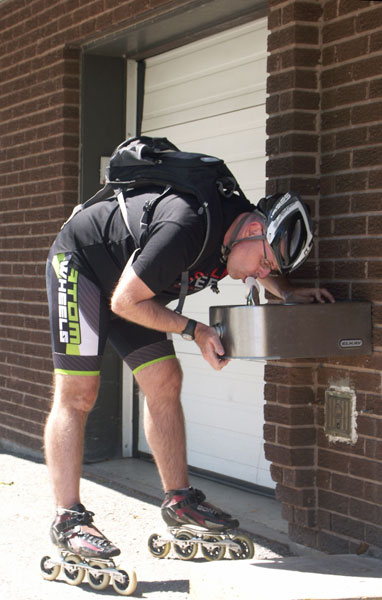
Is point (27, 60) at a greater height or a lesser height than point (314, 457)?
greater

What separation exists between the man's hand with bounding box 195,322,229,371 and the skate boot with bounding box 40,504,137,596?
3.15 feet

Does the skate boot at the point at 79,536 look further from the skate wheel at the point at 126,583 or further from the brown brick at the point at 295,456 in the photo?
the brown brick at the point at 295,456

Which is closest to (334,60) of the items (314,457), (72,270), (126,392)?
(72,270)

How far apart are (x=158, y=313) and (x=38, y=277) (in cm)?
330

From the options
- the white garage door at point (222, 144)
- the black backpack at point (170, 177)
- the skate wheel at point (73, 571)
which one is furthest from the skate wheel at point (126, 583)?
the white garage door at point (222, 144)

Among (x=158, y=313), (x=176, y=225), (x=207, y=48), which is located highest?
(x=207, y=48)

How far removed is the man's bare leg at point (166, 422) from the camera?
447 cm

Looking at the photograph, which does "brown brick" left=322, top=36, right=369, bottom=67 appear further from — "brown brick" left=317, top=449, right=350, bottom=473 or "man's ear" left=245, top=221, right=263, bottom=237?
"brown brick" left=317, top=449, right=350, bottom=473

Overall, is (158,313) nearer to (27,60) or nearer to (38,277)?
(38,277)

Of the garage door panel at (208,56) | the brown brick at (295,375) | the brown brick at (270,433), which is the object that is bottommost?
the brown brick at (270,433)

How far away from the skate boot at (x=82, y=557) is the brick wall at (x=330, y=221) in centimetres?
100

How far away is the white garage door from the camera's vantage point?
5.77 metres

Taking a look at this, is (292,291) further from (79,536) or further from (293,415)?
(79,536)

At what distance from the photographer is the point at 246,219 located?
13.2ft
